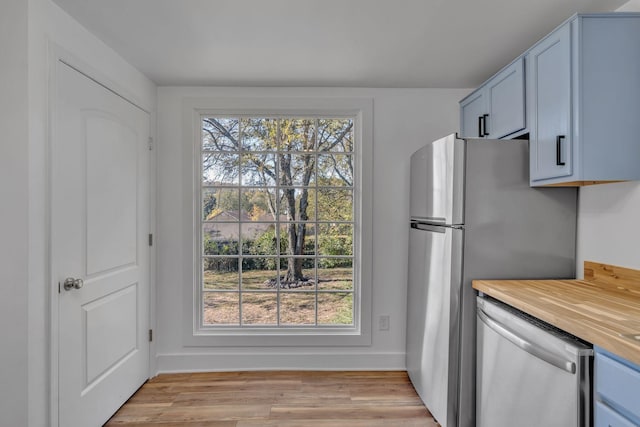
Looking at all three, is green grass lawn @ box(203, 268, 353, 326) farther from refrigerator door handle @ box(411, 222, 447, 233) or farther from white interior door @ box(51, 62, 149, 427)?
refrigerator door handle @ box(411, 222, 447, 233)

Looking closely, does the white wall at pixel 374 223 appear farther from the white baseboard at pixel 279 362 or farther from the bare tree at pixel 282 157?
the bare tree at pixel 282 157

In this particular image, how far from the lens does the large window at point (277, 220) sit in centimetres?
280

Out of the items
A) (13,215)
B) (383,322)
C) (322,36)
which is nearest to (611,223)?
(383,322)

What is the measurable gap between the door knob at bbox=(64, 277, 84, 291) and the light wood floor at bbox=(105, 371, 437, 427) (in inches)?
37.8

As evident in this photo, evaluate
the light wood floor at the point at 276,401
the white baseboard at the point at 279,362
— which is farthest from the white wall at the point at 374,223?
the light wood floor at the point at 276,401

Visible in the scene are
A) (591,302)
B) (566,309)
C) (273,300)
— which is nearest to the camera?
(566,309)

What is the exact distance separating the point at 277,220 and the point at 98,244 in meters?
1.25

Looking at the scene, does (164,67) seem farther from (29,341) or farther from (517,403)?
(517,403)

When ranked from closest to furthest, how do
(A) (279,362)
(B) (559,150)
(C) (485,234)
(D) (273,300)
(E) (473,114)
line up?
(B) (559,150), (C) (485,234), (E) (473,114), (A) (279,362), (D) (273,300)

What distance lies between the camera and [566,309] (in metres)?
1.34

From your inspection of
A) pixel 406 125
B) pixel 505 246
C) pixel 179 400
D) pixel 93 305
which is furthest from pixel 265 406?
pixel 406 125

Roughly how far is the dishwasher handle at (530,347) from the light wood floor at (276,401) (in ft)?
2.78

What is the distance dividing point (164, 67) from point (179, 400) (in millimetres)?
2239

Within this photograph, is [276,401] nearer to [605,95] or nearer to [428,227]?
[428,227]
